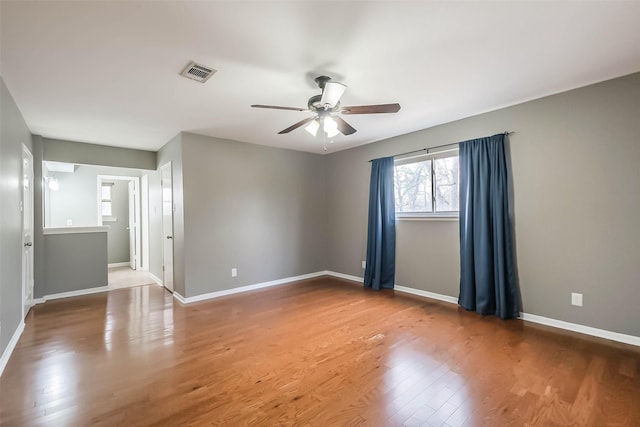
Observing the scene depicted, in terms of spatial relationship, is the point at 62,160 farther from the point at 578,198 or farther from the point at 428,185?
the point at 578,198

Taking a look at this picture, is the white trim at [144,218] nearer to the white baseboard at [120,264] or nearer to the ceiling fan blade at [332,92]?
the white baseboard at [120,264]

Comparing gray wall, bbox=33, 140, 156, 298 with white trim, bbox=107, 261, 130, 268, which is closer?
gray wall, bbox=33, 140, 156, 298

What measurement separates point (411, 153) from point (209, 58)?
10.2ft

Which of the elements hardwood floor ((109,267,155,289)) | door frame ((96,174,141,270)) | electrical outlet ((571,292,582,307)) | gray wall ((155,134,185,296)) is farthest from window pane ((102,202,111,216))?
electrical outlet ((571,292,582,307))

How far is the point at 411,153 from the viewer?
14.3 feet

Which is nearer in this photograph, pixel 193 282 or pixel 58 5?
pixel 58 5

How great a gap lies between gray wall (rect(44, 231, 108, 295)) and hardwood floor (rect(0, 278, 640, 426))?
2.97 feet

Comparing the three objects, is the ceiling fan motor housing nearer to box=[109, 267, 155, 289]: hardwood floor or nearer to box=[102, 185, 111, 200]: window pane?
box=[109, 267, 155, 289]: hardwood floor

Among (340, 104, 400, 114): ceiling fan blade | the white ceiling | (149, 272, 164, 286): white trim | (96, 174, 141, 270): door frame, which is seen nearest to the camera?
the white ceiling

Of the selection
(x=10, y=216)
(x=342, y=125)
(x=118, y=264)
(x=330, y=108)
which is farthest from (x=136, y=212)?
(x=330, y=108)

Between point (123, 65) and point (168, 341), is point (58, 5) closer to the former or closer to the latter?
point (123, 65)

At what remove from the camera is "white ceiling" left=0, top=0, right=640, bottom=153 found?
1730 millimetres

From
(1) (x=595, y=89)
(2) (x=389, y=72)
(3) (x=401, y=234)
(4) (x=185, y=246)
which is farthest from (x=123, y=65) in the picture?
(1) (x=595, y=89)

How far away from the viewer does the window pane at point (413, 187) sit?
4266 millimetres
